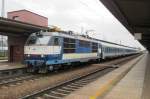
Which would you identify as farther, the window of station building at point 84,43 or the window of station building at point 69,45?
the window of station building at point 84,43

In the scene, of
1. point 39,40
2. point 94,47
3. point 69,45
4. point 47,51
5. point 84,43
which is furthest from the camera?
point 94,47

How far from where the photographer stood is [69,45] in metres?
18.8

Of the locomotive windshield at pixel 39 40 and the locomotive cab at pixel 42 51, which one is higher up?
the locomotive windshield at pixel 39 40

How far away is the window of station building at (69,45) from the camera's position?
17.8 meters

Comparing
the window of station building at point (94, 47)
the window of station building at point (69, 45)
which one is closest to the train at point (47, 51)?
the window of station building at point (69, 45)

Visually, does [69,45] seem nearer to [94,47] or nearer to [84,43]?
[84,43]

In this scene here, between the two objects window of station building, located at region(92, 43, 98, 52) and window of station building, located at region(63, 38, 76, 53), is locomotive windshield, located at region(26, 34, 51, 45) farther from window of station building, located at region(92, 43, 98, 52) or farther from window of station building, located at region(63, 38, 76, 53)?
window of station building, located at region(92, 43, 98, 52)

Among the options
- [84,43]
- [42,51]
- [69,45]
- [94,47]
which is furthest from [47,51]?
[94,47]

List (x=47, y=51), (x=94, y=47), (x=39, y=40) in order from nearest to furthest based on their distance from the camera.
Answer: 1. (x=47, y=51)
2. (x=39, y=40)
3. (x=94, y=47)

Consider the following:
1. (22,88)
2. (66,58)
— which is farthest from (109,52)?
(22,88)

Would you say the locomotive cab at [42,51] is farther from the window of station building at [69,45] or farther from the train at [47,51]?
the window of station building at [69,45]

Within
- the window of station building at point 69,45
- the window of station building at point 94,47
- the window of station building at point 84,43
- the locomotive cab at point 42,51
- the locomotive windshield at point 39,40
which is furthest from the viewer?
the window of station building at point 94,47

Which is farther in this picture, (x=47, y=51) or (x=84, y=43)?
(x=84, y=43)

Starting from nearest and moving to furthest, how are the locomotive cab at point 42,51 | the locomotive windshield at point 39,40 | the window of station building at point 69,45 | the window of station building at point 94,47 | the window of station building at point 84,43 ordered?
the locomotive cab at point 42,51, the locomotive windshield at point 39,40, the window of station building at point 69,45, the window of station building at point 84,43, the window of station building at point 94,47
